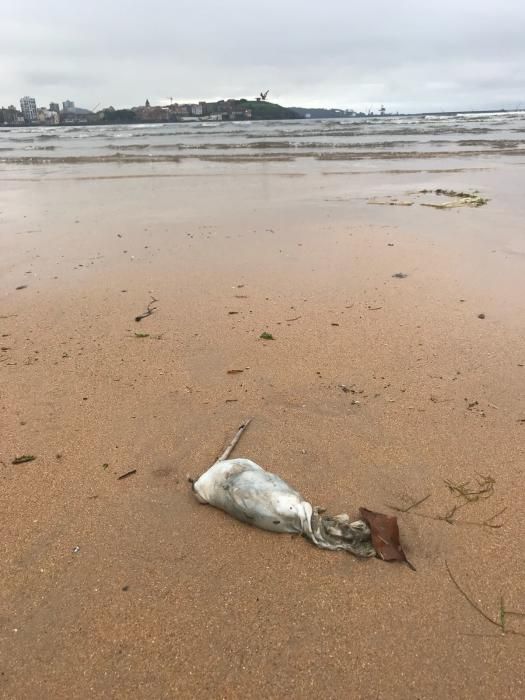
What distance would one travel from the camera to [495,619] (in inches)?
77.0

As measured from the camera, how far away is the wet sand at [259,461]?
1.86m

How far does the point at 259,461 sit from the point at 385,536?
0.82 metres

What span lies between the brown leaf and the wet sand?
0.07 meters

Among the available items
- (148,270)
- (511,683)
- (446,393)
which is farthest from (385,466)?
(148,270)

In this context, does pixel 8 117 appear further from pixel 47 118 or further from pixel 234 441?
pixel 234 441

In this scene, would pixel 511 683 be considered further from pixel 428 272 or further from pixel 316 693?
pixel 428 272

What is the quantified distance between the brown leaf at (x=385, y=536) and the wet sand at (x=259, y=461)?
70mm

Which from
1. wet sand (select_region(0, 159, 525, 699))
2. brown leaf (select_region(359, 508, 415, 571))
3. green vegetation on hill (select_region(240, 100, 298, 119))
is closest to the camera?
wet sand (select_region(0, 159, 525, 699))

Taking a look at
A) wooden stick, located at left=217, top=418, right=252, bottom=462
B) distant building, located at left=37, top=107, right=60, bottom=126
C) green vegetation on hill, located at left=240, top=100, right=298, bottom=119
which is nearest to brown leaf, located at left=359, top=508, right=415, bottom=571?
wooden stick, located at left=217, top=418, right=252, bottom=462

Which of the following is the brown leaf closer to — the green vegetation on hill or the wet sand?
the wet sand

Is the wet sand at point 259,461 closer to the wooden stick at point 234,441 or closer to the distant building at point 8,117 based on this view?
the wooden stick at point 234,441

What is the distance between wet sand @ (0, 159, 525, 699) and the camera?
186cm

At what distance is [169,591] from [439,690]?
3.54 ft

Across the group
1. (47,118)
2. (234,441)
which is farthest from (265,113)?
(234,441)
